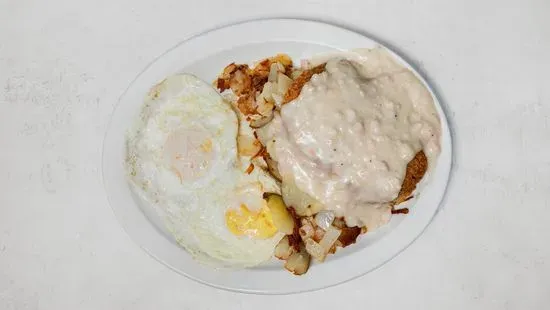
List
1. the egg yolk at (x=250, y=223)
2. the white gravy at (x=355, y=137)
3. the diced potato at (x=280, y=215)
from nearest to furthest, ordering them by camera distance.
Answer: the white gravy at (x=355, y=137)
the diced potato at (x=280, y=215)
the egg yolk at (x=250, y=223)

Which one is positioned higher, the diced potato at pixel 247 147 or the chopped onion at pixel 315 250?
the diced potato at pixel 247 147

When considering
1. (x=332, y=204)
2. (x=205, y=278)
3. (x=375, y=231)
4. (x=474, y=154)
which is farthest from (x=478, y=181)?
(x=205, y=278)

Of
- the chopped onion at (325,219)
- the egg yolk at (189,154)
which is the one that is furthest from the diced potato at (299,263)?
the egg yolk at (189,154)

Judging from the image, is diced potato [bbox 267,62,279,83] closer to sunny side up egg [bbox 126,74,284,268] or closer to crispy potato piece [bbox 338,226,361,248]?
sunny side up egg [bbox 126,74,284,268]

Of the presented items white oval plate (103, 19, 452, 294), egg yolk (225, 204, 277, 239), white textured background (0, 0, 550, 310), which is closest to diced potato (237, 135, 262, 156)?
egg yolk (225, 204, 277, 239)

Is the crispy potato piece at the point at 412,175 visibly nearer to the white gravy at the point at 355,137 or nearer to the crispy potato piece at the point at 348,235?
the white gravy at the point at 355,137
